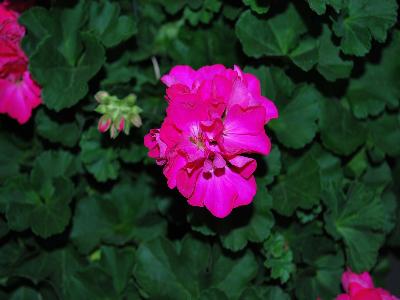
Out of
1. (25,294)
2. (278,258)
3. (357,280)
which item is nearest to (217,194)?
(278,258)

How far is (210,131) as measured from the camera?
113cm

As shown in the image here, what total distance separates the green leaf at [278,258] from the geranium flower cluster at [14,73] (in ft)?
2.71

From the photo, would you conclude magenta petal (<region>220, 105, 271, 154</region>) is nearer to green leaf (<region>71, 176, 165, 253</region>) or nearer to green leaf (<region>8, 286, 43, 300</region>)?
green leaf (<region>71, 176, 165, 253</region>)

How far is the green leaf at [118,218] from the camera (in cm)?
179

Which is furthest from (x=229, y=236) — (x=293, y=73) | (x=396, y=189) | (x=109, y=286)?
(x=396, y=189)

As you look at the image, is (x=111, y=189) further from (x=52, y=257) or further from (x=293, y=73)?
(x=293, y=73)

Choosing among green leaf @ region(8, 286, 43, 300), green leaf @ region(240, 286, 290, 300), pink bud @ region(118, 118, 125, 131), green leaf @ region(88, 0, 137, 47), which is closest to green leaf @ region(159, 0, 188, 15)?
green leaf @ region(88, 0, 137, 47)

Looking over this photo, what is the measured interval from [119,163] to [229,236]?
1.51 feet

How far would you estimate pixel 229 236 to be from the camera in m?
1.57

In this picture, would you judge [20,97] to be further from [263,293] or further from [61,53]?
[263,293]

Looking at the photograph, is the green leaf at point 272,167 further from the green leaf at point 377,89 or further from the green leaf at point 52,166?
the green leaf at point 52,166

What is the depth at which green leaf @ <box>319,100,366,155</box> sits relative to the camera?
174cm

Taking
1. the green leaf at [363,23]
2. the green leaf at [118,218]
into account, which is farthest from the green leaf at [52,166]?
the green leaf at [363,23]

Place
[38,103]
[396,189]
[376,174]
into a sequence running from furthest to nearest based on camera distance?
[396,189]
[376,174]
[38,103]
